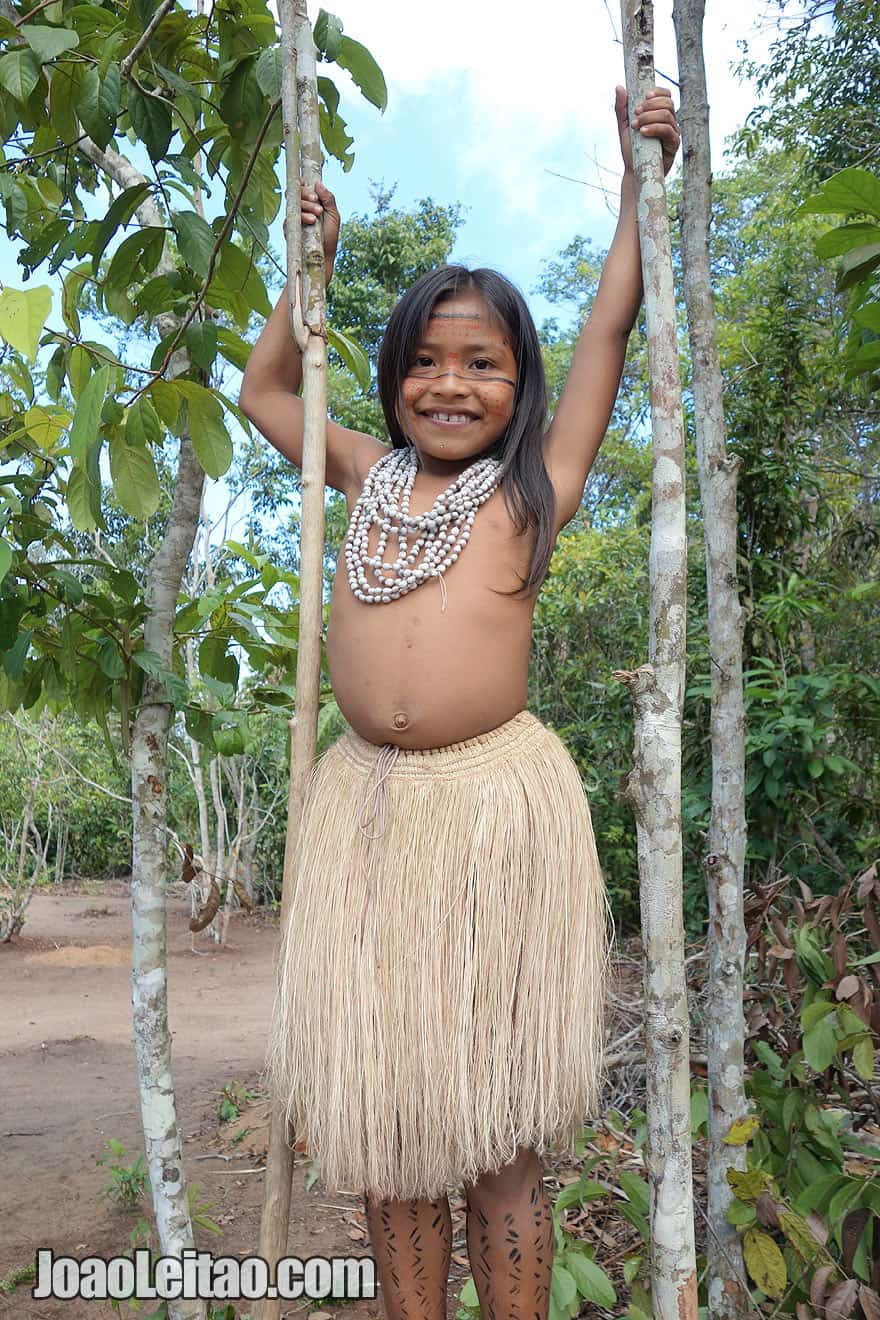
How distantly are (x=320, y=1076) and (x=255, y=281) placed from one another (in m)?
1.28

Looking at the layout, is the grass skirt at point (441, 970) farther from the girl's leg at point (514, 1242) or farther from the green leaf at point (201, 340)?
the green leaf at point (201, 340)

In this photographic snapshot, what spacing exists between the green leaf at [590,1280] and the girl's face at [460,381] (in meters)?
1.31

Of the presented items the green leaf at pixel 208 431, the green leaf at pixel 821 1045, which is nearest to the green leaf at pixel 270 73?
the green leaf at pixel 208 431

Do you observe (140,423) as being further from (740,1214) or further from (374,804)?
(740,1214)

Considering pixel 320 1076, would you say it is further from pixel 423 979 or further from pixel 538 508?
pixel 538 508

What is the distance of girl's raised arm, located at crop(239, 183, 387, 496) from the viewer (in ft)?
5.16

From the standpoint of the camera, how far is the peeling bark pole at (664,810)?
1.08 meters

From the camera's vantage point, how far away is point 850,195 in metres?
1.33

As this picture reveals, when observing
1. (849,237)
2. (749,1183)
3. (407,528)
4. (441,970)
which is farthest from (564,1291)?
(849,237)

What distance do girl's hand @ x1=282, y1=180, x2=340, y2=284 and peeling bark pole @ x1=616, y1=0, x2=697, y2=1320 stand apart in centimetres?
46

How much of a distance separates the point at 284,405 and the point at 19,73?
54 cm

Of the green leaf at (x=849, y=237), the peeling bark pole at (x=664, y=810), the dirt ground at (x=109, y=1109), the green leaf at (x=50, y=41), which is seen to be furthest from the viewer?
the dirt ground at (x=109, y=1109)

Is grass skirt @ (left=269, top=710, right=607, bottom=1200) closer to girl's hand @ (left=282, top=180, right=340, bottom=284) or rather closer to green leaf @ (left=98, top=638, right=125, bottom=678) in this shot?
green leaf @ (left=98, top=638, right=125, bottom=678)

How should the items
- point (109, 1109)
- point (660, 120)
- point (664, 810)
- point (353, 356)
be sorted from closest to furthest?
point (664, 810) < point (660, 120) < point (353, 356) < point (109, 1109)
